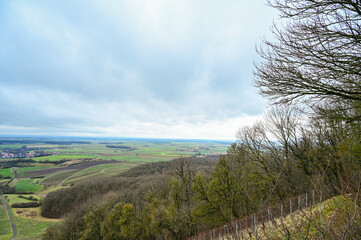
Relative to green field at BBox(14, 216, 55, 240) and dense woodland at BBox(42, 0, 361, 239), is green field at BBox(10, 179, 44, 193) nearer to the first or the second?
green field at BBox(14, 216, 55, 240)

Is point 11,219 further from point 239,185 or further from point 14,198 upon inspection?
point 239,185

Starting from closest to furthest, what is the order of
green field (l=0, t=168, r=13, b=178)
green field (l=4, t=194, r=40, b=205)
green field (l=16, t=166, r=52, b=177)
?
green field (l=4, t=194, r=40, b=205)
green field (l=0, t=168, r=13, b=178)
green field (l=16, t=166, r=52, b=177)

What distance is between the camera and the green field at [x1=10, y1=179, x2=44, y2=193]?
56188 mm

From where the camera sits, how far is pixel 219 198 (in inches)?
645

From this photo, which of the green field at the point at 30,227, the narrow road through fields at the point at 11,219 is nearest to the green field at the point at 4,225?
the narrow road through fields at the point at 11,219

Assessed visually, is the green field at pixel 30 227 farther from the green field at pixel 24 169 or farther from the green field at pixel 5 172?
the green field at pixel 5 172

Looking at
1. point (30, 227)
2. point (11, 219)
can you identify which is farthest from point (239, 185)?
point (11, 219)

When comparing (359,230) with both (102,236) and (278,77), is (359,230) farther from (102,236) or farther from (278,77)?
(102,236)

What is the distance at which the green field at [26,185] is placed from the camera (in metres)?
56.2

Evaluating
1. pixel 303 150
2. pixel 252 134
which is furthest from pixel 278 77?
pixel 252 134

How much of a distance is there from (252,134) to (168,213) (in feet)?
38.7

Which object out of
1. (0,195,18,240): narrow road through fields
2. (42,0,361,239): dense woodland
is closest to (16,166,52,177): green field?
(0,195,18,240): narrow road through fields

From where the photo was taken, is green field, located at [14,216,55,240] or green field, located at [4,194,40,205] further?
green field, located at [4,194,40,205]

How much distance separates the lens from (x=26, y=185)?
194 feet
